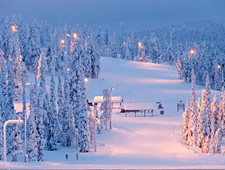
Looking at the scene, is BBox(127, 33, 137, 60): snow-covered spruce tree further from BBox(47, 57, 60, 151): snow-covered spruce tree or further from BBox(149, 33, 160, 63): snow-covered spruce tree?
BBox(47, 57, 60, 151): snow-covered spruce tree

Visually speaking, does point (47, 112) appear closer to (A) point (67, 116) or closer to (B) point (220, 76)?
(A) point (67, 116)

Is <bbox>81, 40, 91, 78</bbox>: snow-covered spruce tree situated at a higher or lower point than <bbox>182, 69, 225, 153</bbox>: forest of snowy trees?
higher

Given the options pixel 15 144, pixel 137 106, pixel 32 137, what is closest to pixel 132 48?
pixel 137 106

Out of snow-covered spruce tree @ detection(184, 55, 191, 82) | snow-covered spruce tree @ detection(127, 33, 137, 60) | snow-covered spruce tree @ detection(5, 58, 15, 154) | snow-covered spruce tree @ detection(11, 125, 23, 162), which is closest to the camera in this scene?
snow-covered spruce tree @ detection(11, 125, 23, 162)

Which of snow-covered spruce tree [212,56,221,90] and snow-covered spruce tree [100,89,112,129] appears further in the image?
snow-covered spruce tree [212,56,221,90]

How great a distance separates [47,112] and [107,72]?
58671mm

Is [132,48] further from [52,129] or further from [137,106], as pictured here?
[52,129]

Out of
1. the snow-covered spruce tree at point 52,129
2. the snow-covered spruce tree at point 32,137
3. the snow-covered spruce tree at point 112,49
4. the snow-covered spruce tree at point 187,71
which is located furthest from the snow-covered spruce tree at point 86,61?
the snow-covered spruce tree at point 112,49

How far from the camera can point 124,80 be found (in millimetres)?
85750

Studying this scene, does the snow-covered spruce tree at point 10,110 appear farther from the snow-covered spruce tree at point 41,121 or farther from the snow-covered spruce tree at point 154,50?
the snow-covered spruce tree at point 154,50

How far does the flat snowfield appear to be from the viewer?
25.6 m

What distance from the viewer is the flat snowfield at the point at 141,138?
2562 centimetres

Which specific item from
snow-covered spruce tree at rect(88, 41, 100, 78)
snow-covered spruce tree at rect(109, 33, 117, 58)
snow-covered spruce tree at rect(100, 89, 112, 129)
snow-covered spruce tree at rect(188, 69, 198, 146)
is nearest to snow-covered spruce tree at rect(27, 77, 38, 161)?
snow-covered spruce tree at rect(100, 89, 112, 129)

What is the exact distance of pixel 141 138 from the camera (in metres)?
40.5
